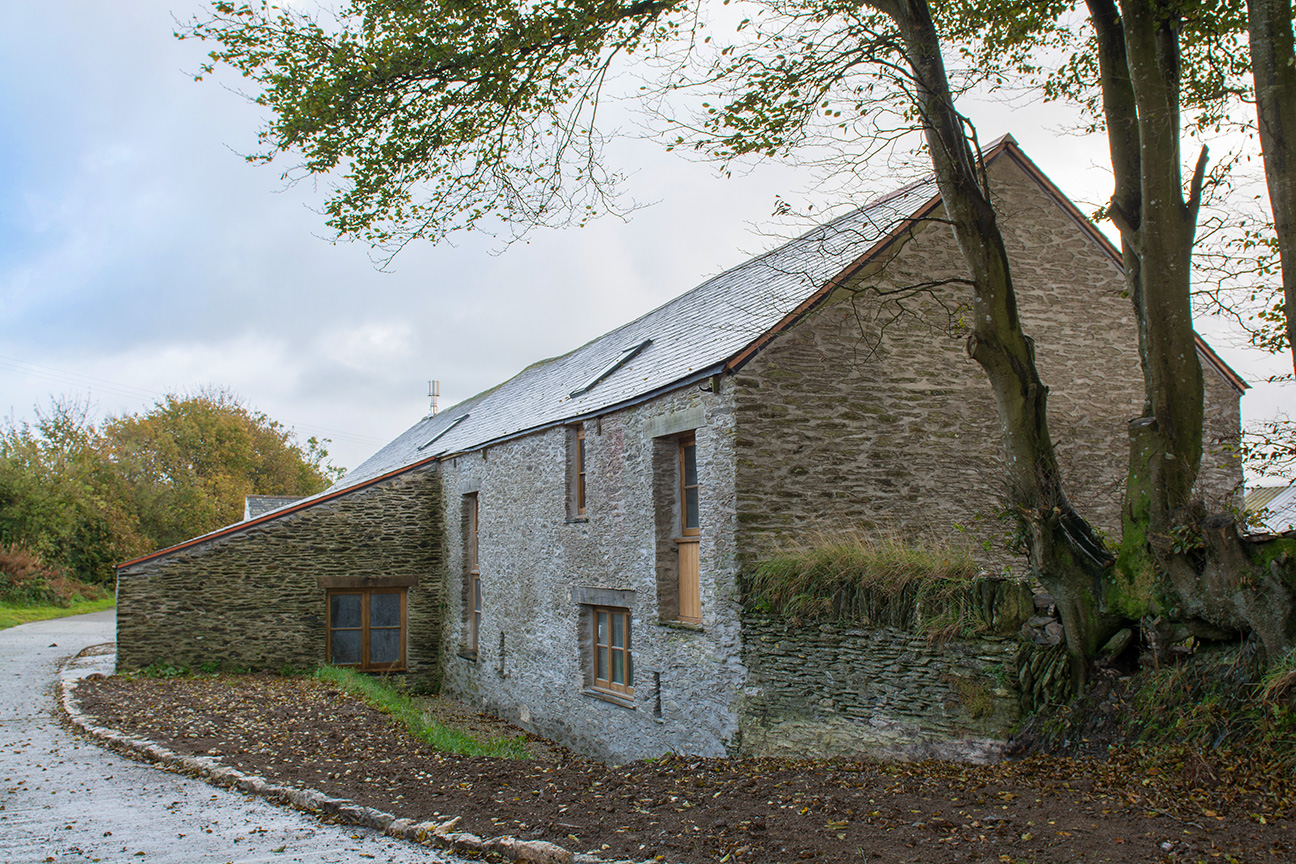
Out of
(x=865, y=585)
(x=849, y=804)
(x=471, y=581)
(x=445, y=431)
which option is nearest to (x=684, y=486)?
(x=865, y=585)

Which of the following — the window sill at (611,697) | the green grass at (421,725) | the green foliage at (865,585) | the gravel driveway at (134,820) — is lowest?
the green grass at (421,725)

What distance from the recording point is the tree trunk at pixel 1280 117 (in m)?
5.89

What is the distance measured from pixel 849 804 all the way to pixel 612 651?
7.06 meters

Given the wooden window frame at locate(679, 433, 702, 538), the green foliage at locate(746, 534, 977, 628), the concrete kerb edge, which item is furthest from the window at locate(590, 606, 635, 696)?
the concrete kerb edge

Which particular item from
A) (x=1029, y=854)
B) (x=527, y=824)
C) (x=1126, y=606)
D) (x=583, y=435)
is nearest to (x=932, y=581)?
(x=1126, y=606)

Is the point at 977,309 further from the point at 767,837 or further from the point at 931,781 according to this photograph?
the point at 767,837

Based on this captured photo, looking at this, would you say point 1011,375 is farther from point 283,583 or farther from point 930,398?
point 283,583

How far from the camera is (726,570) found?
32.0 ft

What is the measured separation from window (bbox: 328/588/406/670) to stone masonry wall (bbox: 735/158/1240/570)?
1102 centimetres

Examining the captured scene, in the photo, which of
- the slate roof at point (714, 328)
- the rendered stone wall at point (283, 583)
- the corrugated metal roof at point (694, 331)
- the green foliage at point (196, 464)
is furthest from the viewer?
the green foliage at point (196, 464)

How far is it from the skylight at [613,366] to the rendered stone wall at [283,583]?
5680 mm

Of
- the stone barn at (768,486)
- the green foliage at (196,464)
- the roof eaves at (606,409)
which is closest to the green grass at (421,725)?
the stone barn at (768,486)

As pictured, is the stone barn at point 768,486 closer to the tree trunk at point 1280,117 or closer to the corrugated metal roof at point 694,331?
the corrugated metal roof at point 694,331

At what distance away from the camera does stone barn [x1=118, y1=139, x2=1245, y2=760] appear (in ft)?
29.2
